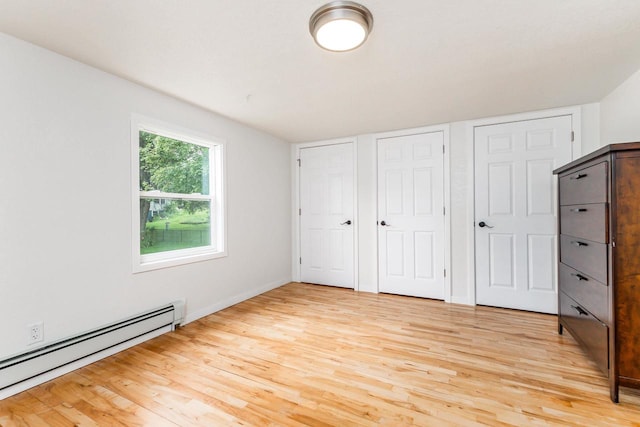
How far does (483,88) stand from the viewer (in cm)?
250

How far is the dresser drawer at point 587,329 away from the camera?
1729 millimetres

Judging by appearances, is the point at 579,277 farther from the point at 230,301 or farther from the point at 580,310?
the point at 230,301

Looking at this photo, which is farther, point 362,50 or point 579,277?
point 579,277

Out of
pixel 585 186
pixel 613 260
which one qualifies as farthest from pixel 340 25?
pixel 613 260

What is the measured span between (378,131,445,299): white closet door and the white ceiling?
836 millimetres

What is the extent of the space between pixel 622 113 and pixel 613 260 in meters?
1.66

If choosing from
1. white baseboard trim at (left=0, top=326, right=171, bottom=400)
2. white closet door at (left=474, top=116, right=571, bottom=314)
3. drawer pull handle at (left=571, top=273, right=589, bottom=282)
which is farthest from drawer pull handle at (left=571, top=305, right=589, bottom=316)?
white baseboard trim at (left=0, top=326, right=171, bottom=400)

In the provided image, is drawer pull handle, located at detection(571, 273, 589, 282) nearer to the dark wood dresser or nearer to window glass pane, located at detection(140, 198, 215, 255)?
the dark wood dresser

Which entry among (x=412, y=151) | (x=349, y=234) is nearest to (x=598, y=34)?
(x=412, y=151)

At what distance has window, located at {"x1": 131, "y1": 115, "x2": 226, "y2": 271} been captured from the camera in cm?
254

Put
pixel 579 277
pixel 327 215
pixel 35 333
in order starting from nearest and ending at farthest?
pixel 35 333
pixel 579 277
pixel 327 215

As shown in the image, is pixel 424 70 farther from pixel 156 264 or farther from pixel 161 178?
pixel 156 264

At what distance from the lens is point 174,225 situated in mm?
2896

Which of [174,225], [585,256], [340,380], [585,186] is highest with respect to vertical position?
[585,186]
